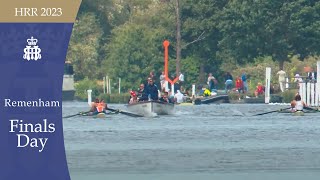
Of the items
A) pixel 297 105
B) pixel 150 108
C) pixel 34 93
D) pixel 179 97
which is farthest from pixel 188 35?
pixel 34 93

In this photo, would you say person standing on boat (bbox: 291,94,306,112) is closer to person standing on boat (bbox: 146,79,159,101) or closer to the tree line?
person standing on boat (bbox: 146,79,159,101)

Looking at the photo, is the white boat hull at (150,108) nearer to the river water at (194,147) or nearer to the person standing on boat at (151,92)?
the person standing on boat at (151,92)

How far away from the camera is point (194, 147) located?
3219 cm

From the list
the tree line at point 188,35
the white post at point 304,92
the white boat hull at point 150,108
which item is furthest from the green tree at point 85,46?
the white boat hull at point 150,108

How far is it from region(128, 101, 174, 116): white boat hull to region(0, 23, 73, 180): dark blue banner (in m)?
31.8

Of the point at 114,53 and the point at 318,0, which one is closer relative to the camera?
the point at 318,0

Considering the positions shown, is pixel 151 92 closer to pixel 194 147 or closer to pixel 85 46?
pixel 194 147

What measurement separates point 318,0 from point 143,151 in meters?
50.1

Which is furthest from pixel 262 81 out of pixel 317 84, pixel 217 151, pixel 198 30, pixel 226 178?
pixel 226 178

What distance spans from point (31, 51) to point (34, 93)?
716 mm

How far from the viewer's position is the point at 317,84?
59.3 meters

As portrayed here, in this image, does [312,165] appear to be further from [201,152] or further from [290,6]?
[290,6]

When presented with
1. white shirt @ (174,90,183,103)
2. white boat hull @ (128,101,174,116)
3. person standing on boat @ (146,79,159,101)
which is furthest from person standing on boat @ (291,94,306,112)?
white shirt @ (174,90,183,103)

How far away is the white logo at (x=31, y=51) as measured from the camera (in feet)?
66.4
